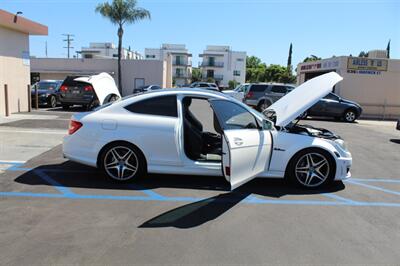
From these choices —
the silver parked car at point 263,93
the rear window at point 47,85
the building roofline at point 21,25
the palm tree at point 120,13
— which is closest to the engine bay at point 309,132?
the building roofline at point 21,25

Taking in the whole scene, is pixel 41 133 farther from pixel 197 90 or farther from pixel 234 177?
pixel 234 177

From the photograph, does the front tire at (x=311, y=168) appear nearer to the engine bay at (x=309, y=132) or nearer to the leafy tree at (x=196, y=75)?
the engine bay at (x=309, y=132)

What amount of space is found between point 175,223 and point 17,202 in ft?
7.38

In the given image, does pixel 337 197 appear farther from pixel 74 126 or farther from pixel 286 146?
pixel 74 126

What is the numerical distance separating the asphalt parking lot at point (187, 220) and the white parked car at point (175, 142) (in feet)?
0.99

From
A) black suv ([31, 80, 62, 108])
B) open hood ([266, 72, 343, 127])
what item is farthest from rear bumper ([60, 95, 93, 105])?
open hood ([266, 72, 343, 127])

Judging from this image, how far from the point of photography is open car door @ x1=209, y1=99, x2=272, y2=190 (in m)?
4.70

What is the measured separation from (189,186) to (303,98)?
2.36 m

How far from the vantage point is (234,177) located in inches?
185

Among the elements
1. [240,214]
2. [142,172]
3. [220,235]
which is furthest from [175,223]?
[142,172]

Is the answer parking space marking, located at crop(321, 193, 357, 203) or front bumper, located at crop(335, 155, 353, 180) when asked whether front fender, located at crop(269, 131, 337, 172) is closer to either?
front bumper, located at crop(335, 155, 353, 180)

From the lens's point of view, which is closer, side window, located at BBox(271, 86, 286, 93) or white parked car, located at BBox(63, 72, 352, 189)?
white parked car, located at BBox(63, 72, 352, 189)

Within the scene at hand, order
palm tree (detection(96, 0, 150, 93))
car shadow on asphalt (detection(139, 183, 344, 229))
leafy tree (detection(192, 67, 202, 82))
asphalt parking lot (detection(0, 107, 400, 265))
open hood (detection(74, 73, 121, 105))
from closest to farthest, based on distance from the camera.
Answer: asphalt parking lot (detection(0, 107, 400, 265)), car shadow on asphalt (detection(139, 183, 344, 229)), open hood (detection(74, 73, 121, 105)), palm tree (detection(96, 0, 150, 93)), leafy tree (detection(192, 67, 202, 82))

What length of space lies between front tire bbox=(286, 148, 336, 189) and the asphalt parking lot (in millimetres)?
200
